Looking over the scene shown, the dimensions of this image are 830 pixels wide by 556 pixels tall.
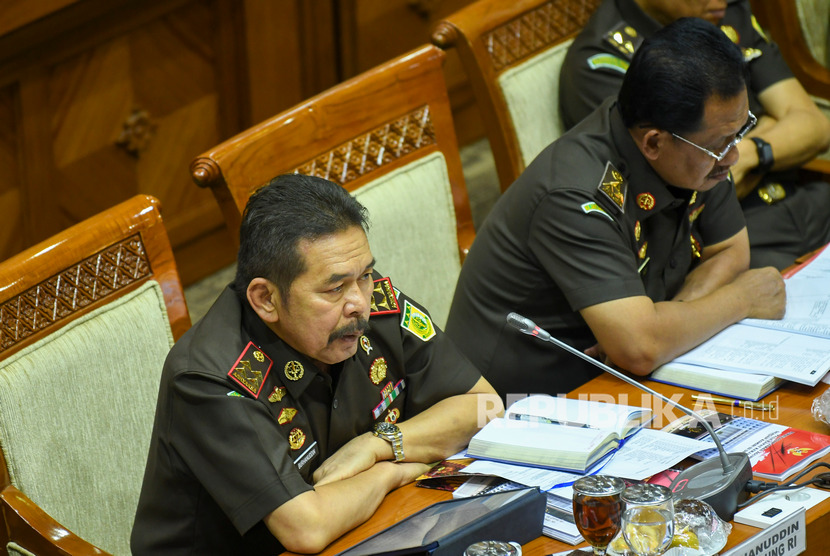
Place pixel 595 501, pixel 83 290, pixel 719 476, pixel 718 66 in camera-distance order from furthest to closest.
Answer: pixel 718 66 < pixel 83 290 < pixel 719 476 < pixel 595 501

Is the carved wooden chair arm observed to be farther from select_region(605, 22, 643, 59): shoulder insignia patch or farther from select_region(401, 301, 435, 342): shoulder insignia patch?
select_region(605, 22, 643, 59): shoulder insignia patch

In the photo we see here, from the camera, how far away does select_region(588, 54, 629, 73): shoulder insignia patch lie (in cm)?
286

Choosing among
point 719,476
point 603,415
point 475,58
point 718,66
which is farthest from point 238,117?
point 719,476

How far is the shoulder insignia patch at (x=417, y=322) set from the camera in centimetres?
203

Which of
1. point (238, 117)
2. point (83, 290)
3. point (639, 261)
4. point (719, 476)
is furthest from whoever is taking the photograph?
point (238, 117)

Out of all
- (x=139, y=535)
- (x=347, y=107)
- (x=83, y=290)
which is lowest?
(x=139, y=535)

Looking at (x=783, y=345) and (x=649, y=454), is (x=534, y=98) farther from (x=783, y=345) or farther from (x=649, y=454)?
(x=649, y=454)

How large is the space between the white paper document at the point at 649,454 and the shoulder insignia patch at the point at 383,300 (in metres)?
0.49

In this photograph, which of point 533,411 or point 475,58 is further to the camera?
point 475,58

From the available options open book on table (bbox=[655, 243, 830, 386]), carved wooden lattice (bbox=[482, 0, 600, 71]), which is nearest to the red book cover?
open book on table (bbox=[655, 243, 830, 386])

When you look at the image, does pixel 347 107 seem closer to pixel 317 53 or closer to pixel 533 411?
pixel 533 411

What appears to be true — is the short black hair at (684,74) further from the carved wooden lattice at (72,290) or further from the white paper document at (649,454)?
the carved wooden lattice at (72,290)

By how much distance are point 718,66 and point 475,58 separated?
77 cm

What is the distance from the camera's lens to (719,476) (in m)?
1.63
